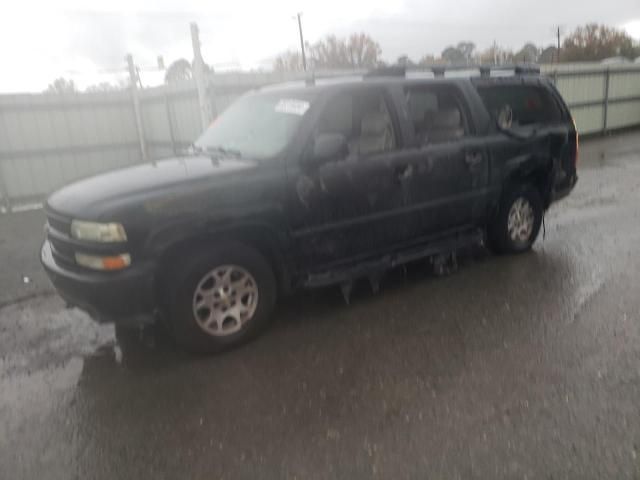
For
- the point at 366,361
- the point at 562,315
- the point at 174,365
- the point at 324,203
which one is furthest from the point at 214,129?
the point at 562,315

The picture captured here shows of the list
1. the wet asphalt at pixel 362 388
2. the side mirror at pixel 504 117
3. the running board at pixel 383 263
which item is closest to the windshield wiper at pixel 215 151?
the running board at pixel 383 263

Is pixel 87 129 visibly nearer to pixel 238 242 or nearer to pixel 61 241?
pixel 61 241

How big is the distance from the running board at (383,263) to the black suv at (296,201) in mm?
12

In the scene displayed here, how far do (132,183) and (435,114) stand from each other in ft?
9.22

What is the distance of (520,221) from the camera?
5906 mm

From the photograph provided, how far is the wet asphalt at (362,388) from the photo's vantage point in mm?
2773

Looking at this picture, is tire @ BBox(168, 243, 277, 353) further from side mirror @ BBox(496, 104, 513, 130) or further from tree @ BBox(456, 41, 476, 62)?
tree @ BBox(456, 41, 476, 62)

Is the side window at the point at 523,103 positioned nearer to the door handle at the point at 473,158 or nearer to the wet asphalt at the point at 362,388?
the door handle at the point at 473,158

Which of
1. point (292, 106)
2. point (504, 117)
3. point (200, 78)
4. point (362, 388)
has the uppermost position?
point (200, 78)

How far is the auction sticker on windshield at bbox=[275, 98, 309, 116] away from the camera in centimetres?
436

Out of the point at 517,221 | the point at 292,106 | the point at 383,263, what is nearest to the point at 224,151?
the point at 292,106

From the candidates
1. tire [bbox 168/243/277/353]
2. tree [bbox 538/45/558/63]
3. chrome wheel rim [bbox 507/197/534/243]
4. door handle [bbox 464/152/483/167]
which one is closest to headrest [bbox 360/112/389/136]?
door handle [bbox 464/152/483/167]

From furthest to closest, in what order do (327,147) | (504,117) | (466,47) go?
(466,47), (504,117), (327,147)

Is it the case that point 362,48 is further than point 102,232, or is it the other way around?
point 362,48
